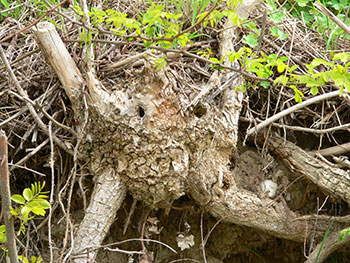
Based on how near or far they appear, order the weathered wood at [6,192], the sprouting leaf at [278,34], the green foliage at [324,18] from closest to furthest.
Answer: the weathered wood at [6,192], the sprouting leaf at [278,34], the green foliage at [324,18]

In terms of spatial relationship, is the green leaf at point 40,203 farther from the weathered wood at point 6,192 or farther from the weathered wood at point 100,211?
the weathered wood at point 100,211

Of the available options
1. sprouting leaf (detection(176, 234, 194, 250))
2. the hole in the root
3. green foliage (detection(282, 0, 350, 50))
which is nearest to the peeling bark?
the hole in the root

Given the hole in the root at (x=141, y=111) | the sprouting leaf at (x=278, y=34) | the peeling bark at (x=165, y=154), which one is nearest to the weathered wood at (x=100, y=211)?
the peeling bark at (x=165, y=154)

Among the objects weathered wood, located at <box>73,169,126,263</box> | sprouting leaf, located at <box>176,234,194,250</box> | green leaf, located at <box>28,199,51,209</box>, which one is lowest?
sprouting leaf, located at <box>176,234,194,250</box>

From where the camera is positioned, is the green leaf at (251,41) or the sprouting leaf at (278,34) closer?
the green leaf at (251,41)

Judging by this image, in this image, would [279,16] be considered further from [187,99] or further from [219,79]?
[187,99]

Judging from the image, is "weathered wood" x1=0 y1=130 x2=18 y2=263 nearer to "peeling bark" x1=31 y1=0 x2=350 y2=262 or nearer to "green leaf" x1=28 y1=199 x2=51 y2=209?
"green leaf" x1=28 y1=199 x2=51 y2=209

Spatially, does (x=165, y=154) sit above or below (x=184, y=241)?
above

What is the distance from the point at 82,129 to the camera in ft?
6.73

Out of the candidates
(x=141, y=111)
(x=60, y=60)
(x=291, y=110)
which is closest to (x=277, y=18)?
Result: (x=291, y=110)

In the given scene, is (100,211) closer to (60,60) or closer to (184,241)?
(184,241)

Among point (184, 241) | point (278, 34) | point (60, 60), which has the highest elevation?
point (60, 60)

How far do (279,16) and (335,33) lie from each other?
1.18 ft

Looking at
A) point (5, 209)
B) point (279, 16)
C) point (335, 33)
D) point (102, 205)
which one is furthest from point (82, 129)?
point (335, 33)
